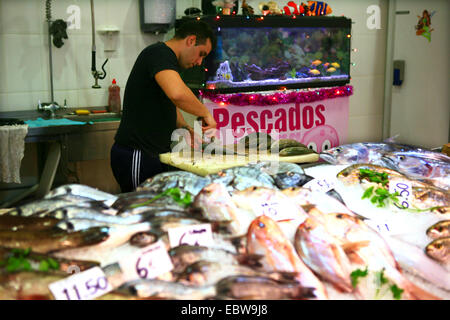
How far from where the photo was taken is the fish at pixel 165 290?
57.5 inches

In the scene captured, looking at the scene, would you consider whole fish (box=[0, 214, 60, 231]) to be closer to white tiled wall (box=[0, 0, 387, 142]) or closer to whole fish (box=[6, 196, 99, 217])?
whole fish (box=[6, 196, 99, 217])

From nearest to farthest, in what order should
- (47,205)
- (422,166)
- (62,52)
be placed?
(47,205) → (422,166) → (62,52)

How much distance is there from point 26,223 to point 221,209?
1.99ft

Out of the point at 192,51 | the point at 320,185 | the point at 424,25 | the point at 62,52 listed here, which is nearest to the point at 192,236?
the point at 320,185

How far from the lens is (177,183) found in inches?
74.9

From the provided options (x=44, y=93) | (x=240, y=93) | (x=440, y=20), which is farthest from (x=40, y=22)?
(x=440, y=20)

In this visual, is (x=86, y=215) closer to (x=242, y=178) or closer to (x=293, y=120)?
(x=242, y=178)

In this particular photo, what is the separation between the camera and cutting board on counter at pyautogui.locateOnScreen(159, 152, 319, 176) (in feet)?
8.80

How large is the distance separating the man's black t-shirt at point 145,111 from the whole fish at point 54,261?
1633 millimetres

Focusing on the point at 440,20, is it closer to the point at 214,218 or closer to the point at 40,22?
the point at 40,22

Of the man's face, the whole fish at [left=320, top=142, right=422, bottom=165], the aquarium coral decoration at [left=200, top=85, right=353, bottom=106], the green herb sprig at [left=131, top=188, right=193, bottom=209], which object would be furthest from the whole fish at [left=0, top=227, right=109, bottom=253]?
the aquarium coral decoration at [left=200, top=85, right=353, bottom=106]

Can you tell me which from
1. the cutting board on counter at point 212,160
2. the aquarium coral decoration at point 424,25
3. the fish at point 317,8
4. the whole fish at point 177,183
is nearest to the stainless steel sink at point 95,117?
the cutting board on counter at point 212,160

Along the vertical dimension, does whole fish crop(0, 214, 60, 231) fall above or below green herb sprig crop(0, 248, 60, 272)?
above
